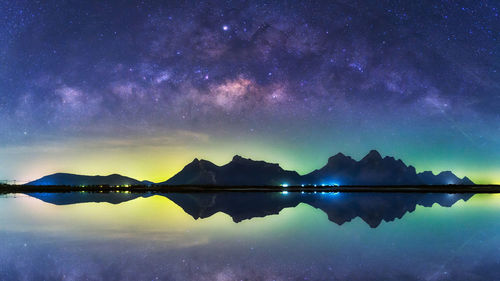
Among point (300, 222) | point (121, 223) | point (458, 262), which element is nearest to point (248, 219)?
point (300, 222)

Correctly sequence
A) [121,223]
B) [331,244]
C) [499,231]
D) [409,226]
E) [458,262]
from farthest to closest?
[121,223]
[409,226]
[499,231]
[331,244]
[458,262]

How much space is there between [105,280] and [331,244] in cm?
911

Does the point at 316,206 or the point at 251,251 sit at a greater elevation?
the point at 251,251

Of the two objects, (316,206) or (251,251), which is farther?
(316,206)

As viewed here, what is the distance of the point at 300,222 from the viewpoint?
71.0 feet

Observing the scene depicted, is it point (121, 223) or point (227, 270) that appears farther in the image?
point (121, 223)

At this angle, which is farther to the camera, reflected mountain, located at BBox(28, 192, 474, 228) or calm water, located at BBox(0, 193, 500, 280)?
reflected mountain, located at BBox(28, 192, 474, 228)

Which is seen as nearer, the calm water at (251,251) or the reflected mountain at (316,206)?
the calm water at (251,251)

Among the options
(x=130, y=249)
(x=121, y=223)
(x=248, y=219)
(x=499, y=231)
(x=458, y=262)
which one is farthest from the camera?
(x=248, y=219)

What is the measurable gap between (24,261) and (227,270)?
7.20 m

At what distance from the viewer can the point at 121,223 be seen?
21.4 metres

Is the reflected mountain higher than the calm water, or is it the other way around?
the calm water

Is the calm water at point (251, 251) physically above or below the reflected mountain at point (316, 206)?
above

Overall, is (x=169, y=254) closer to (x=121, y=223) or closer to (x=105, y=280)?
(x=105, y=280)
